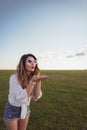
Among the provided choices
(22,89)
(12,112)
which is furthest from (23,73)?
(12,112)

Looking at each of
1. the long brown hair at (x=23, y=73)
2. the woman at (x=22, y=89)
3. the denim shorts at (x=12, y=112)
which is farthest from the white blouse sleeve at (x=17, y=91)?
the denim shorts at (x=12, y=112)

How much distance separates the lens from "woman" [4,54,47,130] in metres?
4.85

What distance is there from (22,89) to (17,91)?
116mm

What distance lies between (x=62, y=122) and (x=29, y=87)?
22.9ft

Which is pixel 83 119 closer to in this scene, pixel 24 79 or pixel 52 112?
pixel 52 112

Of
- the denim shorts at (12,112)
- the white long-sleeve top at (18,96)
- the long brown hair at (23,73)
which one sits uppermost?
the long brown hair at (23,73)

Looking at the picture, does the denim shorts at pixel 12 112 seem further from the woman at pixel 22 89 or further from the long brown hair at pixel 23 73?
the long brown hair at pixel 23 73

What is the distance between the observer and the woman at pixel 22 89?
485 centimetres

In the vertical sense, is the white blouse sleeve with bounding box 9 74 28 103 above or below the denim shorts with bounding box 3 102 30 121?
above

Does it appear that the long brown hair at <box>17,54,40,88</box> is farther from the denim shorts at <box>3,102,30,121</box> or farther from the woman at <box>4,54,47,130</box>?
the denim shorts at <box>3,102,30,121</box>

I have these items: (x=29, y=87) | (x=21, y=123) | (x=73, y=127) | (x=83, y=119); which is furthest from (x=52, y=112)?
(x=29, y=87)

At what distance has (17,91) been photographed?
4.89 m

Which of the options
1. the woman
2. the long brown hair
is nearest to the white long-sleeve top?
the woman

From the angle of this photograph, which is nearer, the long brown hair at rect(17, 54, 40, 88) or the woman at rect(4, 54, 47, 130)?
the woman at rect(4, 54, 47, 130)
